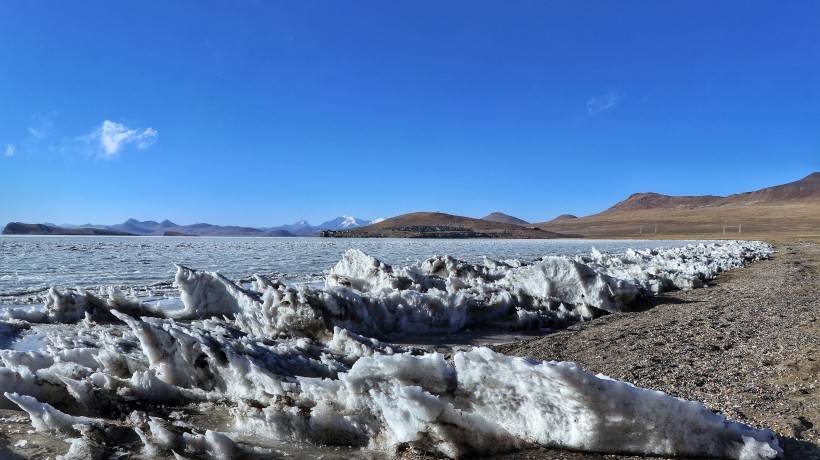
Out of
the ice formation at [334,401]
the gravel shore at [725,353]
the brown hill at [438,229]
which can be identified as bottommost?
the gravel shore at [725,353]

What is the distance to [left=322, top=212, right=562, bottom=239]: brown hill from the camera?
84000 mm

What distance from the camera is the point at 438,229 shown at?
306 feet

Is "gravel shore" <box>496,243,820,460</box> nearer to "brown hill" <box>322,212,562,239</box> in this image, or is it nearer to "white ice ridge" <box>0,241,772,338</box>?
"white ice ridge" <box>0,241,772,338</box>

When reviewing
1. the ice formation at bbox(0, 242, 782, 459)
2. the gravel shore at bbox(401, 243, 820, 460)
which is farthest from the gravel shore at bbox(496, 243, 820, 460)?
the ice formation at bbox(0, 242, 782, 459)

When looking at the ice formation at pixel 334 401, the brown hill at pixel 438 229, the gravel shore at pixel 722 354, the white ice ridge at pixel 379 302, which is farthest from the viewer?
the brown hill at pixel 438 229

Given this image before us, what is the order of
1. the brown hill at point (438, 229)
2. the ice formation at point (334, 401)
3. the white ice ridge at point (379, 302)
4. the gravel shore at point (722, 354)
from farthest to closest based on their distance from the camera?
the brown hill at point (438, 229), the white ice ridge at point (379, 302), the gravel shore at point (722, 354), the ice formation at point (334, 401)

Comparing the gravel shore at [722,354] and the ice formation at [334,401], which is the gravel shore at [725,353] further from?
the ice formation at [334,401]

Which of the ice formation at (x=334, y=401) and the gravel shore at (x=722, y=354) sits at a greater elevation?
the ice formation at (x=334, y=401)

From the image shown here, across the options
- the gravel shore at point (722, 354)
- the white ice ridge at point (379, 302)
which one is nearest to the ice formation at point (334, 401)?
the gravel shore at point (722, 354)

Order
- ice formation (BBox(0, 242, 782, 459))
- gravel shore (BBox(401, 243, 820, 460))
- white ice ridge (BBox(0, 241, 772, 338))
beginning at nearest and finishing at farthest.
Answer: ice formation (BBox(0, 242, 782, 459)) → gravel shore (BBox(401, 243, 820, 460)) → white ice ridge (BBox(0, 241, 772, 338))

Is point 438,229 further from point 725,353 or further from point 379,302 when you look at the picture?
point 725,353

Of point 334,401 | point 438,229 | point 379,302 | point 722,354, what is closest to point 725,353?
point 722,354

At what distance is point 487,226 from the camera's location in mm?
109500

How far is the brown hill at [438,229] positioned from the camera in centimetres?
8400
